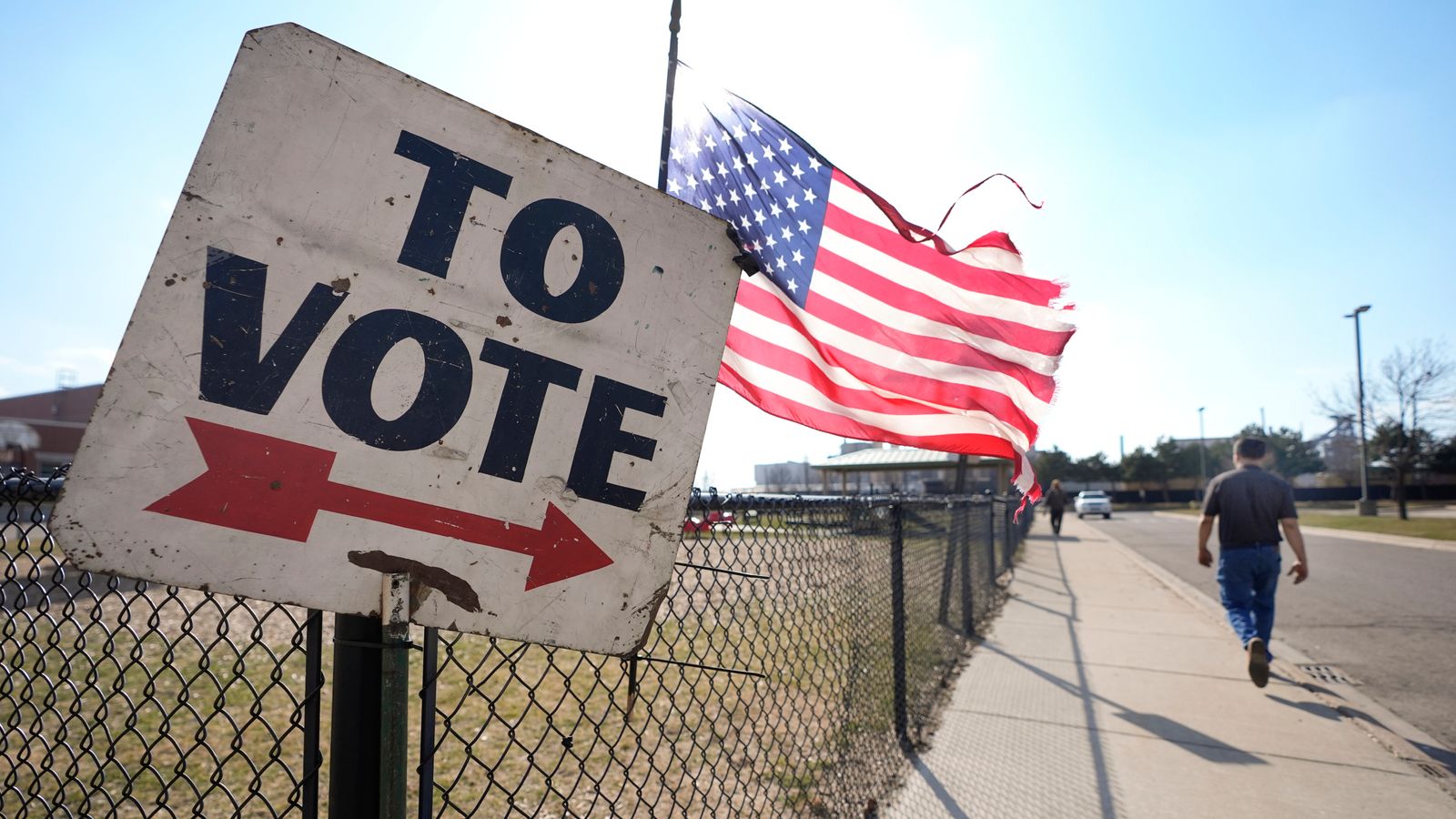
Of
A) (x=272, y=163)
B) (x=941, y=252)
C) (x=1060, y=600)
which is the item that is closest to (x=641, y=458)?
(x=272, y=163)

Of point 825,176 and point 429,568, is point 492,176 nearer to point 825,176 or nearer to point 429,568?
point 429,568

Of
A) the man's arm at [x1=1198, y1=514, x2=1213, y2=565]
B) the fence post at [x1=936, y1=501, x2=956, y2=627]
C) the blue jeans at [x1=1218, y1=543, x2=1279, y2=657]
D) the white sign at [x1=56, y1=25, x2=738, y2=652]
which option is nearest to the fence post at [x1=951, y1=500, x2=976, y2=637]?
the fence post at [x1=936, y1=501, x2=956, y2=627]

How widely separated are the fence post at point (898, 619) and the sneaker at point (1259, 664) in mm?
2672

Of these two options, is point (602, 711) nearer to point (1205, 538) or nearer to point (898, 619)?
point (898, 619)

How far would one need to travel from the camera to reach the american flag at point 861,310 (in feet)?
10.4

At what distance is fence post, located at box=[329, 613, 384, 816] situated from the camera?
1.47 metres

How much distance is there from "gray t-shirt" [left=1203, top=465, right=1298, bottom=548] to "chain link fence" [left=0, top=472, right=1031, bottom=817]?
2063 millimetres

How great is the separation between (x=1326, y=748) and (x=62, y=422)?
61.5 m

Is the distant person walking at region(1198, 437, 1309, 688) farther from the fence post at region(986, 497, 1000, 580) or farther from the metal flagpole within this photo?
the metal flagpole

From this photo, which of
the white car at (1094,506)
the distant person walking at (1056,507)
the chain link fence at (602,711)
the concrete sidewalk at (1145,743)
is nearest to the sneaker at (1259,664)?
the concrete sidewalk at (1145,743)

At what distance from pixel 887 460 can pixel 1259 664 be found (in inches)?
995

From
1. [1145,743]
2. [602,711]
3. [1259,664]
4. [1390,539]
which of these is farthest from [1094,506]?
[602,711]

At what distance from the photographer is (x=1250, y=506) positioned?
5.88 m

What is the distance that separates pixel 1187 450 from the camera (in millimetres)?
83375
